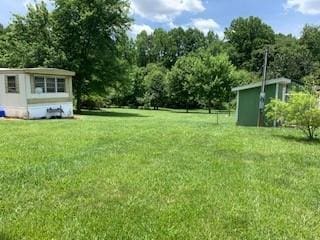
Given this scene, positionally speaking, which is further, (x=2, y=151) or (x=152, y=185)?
(x=2, y=151)

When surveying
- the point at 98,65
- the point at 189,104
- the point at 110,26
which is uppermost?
the point at 110,26

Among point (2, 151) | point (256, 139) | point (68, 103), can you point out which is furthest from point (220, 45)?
point (2, 151)

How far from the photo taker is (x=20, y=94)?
1598cm

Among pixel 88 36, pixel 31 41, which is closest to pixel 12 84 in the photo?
pixel 88 36

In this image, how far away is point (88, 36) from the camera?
27359 millimetres

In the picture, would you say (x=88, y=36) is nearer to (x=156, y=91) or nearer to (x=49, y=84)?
(x=49, y=84)

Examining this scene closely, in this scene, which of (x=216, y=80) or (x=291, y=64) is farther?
(x=291, y=64)

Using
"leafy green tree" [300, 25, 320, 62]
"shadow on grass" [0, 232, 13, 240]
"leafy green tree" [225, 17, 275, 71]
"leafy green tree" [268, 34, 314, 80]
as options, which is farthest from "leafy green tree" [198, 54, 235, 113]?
"shadow on grass" [0, 232, 13, 240]

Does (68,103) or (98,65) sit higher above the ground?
(98,65)

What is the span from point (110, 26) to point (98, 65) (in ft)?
10.9

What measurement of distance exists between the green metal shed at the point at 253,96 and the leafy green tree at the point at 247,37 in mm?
45221

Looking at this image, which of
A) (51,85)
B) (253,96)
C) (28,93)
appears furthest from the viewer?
(253,96)

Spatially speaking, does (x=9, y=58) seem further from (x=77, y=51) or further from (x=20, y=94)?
(x=20, y=94)

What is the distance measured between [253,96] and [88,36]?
48.0 ft
